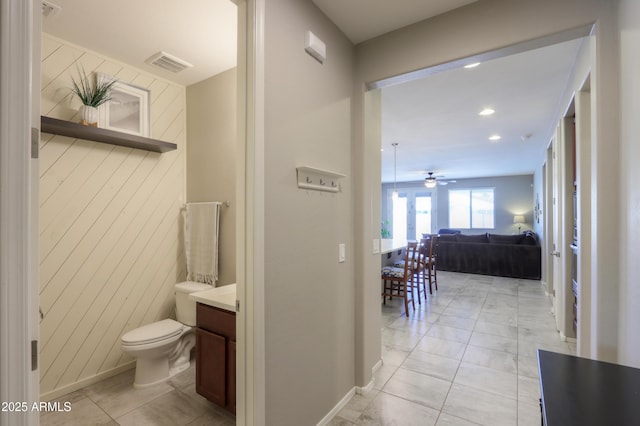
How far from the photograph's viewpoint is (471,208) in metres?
10.3

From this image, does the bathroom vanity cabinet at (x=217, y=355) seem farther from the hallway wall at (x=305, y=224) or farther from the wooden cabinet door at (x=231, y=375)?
the hallway wall at (x=305, y=224)

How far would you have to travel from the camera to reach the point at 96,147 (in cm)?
243

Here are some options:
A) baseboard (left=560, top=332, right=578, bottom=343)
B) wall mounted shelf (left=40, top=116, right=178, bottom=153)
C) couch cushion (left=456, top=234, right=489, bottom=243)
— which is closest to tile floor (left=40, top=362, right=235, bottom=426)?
wall mounted shelf (left=40, top=116, right=178, bottom=153)

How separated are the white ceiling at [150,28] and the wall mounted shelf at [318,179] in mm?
1228

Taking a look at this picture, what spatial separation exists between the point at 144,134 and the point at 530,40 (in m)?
3.02

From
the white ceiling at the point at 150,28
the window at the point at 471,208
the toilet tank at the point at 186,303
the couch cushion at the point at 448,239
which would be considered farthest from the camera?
the window at the point at 471,208

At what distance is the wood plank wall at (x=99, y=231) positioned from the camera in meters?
2.19

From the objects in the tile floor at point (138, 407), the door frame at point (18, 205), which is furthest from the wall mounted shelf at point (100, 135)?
the tile floor at point (138, 407)

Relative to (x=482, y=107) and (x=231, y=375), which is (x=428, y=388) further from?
(x=482, y=107)

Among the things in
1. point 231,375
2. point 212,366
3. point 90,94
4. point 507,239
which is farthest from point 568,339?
point 90,94

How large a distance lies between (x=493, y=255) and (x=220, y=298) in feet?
21.5

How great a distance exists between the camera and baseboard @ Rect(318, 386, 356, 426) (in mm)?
1840

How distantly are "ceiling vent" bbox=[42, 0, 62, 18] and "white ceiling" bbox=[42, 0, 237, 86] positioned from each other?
23 mm

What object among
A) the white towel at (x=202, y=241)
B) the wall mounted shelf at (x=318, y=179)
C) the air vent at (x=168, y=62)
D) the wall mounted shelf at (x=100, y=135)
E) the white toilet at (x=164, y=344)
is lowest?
the white toilet at (x=164, y=344)
